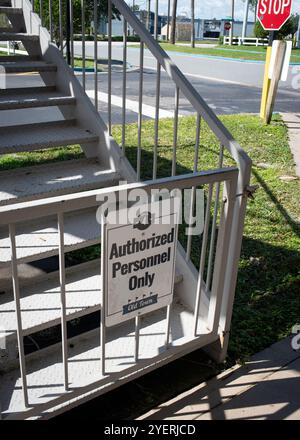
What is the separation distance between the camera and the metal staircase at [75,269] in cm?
212

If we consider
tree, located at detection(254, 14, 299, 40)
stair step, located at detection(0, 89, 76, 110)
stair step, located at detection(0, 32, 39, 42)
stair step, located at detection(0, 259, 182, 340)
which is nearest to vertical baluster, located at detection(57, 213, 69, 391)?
stair step, located at detection(0, 259, 182, 340)

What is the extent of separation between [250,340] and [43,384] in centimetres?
137

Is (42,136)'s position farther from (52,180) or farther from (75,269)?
(75,269)

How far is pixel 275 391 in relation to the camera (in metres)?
2.54

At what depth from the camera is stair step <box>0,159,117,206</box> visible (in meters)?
2.91

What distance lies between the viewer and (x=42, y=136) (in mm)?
3400

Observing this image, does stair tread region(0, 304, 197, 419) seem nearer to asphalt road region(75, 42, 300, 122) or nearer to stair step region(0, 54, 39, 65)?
stair step region(0, 54, 39, 65)

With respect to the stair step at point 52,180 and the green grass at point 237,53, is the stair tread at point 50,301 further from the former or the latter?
the green grass at point 237,53

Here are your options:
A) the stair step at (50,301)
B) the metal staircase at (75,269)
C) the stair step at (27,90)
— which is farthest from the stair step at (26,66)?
the stair step at (50,301)

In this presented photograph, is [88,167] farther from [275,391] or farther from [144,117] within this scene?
[144,117]

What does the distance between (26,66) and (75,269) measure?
1788 mm

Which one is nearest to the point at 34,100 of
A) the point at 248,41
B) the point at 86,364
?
the point at 86,364

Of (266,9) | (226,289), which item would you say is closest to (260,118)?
(266,9)

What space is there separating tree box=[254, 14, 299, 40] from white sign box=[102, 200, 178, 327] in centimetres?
2713
